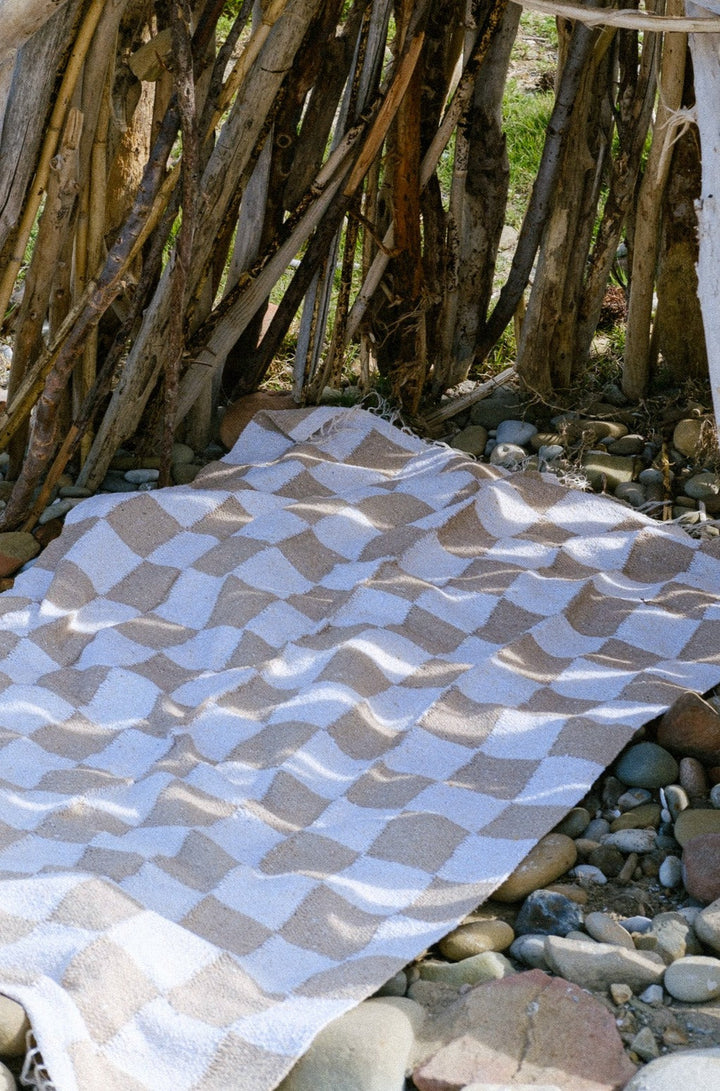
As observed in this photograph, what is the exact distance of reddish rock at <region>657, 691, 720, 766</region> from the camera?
7.52ft

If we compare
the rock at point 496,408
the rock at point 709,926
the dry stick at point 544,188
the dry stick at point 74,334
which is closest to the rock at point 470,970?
the rock at point 709,926

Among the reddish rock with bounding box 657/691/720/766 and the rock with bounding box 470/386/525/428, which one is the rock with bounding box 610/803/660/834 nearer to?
the reddish rock with bounding box 657/691/720/766

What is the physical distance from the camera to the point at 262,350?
3.65 m

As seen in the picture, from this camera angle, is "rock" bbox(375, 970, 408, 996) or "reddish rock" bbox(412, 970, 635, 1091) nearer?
"reddish rock" bbox(412, 970, 635, 1091)

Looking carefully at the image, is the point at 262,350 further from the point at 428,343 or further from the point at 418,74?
the point at 418,74

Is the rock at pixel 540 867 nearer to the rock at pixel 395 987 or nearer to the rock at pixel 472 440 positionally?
the rock at pixel 395 987

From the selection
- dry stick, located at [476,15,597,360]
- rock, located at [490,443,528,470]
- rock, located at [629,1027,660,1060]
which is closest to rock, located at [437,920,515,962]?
rock, located at [629,1027,660,1060]

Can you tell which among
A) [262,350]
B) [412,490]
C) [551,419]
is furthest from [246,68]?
[551,419]

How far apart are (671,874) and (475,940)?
38 cm

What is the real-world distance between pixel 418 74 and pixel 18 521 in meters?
1.61

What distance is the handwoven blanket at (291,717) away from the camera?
5.51 ft

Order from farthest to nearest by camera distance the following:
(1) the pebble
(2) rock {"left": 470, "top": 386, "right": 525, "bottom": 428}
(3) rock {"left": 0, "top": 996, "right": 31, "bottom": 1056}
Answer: (2) rock {"left": 470, "top": 386, "right": 525, "bottom": 428} < (1) the pebble < (3) rock {"left": 0, "top": 996, "right": 31, "bottom": 1056}

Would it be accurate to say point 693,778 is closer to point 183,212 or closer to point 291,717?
point 291,717

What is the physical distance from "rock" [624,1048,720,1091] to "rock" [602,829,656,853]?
581 millimetres
